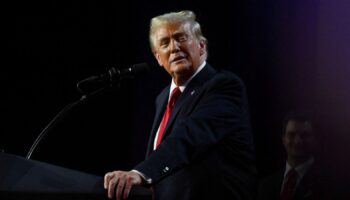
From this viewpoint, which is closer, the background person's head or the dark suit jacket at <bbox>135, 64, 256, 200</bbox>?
the dark suit jacket at <bbox>135, 64, 256, 200</bbox>

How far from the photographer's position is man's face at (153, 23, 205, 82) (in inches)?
86.4

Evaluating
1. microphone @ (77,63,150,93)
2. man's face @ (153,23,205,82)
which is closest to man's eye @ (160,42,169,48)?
man's face @ (153,23,205,82)

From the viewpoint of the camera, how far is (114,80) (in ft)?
6.18

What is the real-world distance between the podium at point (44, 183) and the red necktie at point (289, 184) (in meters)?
1.36

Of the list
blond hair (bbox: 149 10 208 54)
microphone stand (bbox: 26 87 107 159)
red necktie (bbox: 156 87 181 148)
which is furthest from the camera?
blond hair (bbox: 149 10 208 54)

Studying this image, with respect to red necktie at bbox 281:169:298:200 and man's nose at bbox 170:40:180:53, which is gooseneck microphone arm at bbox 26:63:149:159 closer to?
man's nose at bbox 170:40:180:53

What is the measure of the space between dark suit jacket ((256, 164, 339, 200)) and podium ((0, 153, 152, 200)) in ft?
4.16

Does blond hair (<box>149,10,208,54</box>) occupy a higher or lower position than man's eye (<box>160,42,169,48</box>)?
higher

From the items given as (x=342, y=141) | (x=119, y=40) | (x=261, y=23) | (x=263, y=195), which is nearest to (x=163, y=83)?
(x=119, y=40)

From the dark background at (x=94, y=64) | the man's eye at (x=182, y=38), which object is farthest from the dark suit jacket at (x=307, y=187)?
the man's eye at (x=182, y=38)

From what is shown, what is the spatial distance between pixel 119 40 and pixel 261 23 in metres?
0.89

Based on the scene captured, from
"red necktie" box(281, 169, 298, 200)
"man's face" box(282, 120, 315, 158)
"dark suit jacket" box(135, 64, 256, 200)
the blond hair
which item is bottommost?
"red necktie" box(281, 169, 298, 200)

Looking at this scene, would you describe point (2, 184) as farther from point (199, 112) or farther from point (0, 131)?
point (0, 131)

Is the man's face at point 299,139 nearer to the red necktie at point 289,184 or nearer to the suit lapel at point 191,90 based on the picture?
the red necktie at point 289,184
